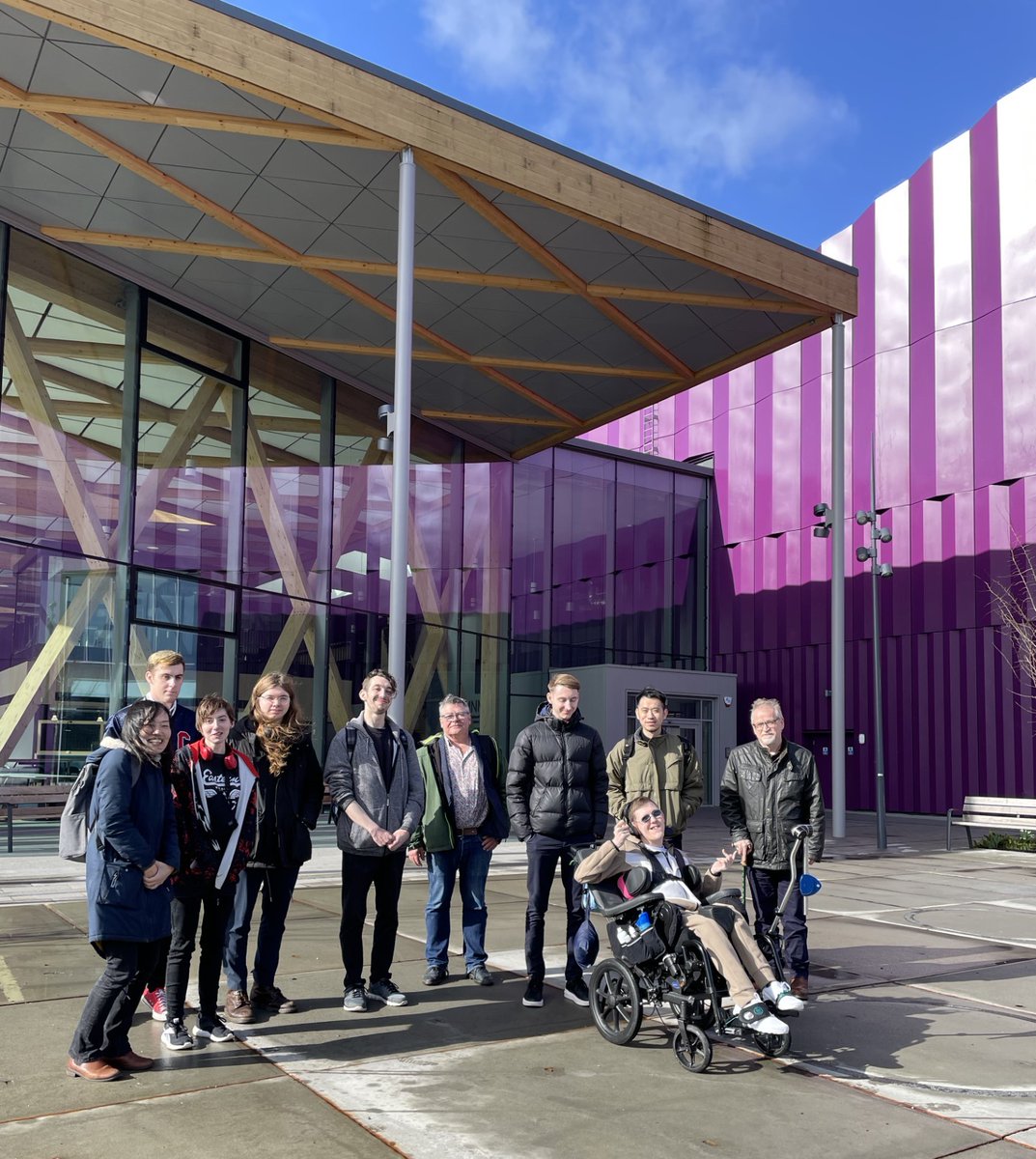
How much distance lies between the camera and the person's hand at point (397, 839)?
6.04 meters

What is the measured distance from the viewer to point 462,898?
21.8 ft

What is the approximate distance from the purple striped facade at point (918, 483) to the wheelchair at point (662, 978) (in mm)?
21713

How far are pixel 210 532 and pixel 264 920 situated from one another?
40.9 ft

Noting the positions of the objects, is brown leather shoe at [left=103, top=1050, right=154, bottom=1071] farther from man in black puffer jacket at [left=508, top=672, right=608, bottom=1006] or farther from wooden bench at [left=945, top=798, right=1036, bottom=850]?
wooden bench at [left=945, top=798, right=1036, bottom=850]

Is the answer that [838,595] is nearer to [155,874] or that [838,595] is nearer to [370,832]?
[370,832]

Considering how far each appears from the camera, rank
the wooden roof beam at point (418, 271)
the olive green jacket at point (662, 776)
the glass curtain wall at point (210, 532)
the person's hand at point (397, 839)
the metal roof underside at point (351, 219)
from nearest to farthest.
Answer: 1. the person's hand at point (397, 839)
2. the olive green jacket at point (662, 776)
3. the metal roof underside at point (351, 219)
4. the glass curtain wall at point (210, 532)
5. the wooden roof beam at point (418, 271)

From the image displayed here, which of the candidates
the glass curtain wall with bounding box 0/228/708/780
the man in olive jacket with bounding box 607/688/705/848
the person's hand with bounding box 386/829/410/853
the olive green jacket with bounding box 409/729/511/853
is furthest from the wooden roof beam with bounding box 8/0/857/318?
the person's hand with bounding box 386/829/410/853

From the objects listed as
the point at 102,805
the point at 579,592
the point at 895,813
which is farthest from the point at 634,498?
the point at 102,805

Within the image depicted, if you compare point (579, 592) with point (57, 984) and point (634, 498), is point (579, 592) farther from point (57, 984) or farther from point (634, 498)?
point (57, 984)

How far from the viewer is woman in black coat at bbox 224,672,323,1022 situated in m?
5.84

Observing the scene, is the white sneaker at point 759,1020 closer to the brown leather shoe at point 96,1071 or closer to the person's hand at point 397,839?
the person's hand at point 397,839

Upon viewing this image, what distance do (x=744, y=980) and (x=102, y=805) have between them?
2892 millimetres

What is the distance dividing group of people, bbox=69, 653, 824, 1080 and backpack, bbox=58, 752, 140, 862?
9 cm

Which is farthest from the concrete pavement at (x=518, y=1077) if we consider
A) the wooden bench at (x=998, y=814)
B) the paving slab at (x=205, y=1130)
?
the wooden bench at (x=998, y=814)
